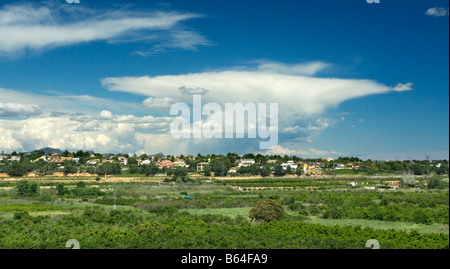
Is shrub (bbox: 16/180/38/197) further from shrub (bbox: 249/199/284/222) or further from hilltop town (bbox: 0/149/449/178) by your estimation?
shrub (bbox: 249/199/284/222)

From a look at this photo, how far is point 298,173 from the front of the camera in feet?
208

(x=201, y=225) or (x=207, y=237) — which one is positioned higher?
(x=207, y=237)

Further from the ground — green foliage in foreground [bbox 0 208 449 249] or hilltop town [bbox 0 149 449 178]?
hilltop town [bbox 0 149 449 178]

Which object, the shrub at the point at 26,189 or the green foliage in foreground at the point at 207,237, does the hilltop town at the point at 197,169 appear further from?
the green foliage in foreground at the point at 207,237

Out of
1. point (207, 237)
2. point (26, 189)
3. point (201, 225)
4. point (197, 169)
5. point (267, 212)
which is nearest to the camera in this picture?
point (207, 237)

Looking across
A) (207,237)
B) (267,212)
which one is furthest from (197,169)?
(207,237)

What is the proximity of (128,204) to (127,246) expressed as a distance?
1833 centimetres

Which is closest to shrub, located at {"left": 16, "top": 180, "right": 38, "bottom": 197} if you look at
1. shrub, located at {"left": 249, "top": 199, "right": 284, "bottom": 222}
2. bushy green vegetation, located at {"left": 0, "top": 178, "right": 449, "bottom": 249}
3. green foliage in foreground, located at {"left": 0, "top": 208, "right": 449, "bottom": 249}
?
bushy green vegetation, located at {"left": 0, "top": 178, "right": 449, "bottom": 249}

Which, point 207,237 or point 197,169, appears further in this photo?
point 197,169

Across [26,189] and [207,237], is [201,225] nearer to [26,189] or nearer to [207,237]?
[207,237]
